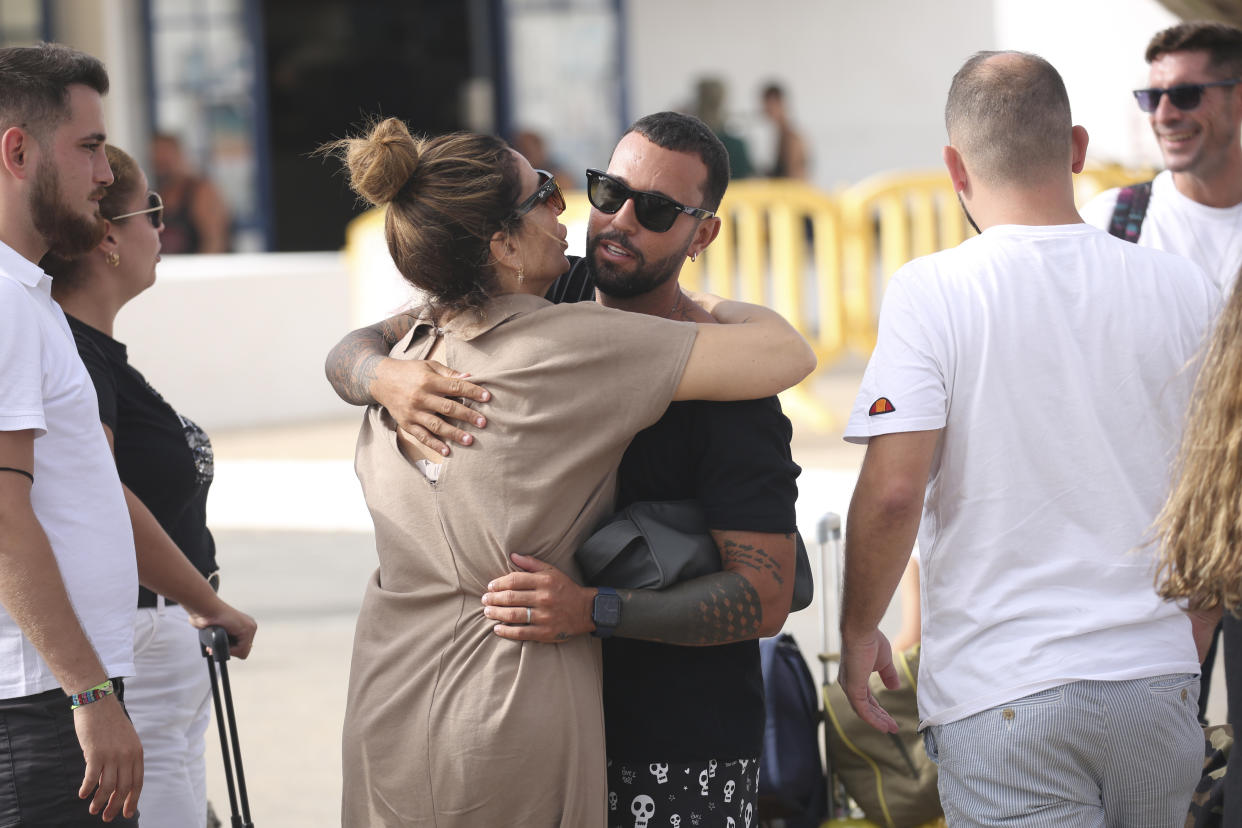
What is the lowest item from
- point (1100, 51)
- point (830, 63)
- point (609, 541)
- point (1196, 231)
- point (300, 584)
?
point (300, 584)

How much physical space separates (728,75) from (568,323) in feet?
48.4

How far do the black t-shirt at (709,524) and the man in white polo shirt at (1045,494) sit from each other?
0.66 ft

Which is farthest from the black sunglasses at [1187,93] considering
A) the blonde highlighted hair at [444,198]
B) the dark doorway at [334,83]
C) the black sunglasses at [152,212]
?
the dark doorway at [334,83]

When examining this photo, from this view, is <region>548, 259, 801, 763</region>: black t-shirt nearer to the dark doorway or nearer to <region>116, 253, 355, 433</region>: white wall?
<region>116, 253, 355, 433</region>: white wall

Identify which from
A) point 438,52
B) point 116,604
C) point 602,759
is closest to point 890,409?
point 602,759

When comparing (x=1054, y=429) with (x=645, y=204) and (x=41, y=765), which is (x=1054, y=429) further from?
(x=41, y=765)

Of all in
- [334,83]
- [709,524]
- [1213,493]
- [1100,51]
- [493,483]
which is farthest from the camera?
[334,83]

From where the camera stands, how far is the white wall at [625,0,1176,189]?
16.3 metres

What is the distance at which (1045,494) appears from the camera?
2.34 meters

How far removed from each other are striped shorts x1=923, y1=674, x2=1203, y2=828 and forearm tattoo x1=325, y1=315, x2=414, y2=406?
45.7 inches

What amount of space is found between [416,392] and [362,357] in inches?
12.5

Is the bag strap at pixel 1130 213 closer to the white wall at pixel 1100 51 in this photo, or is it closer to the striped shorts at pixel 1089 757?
the striped shorts at pixel 1089 757

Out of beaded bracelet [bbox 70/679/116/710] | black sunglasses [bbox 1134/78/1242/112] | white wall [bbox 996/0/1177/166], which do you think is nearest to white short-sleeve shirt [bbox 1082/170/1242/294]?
black sunglasses [bbox 1134/78/1242/112]

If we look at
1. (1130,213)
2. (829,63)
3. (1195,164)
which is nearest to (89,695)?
(1130,213)
